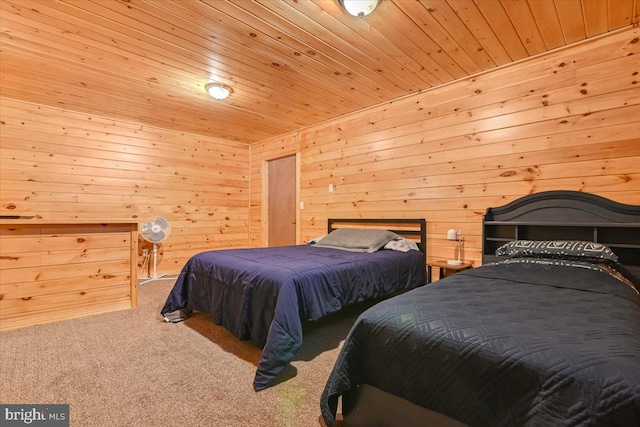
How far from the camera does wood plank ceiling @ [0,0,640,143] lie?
7.00 feet

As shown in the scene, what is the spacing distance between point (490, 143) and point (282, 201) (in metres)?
3.42

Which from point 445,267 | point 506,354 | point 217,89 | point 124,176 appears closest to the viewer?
point 506,354

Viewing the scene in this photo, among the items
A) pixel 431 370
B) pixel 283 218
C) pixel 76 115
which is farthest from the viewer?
pixel 283 218

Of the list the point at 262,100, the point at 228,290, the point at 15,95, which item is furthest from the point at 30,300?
the point at 262,100

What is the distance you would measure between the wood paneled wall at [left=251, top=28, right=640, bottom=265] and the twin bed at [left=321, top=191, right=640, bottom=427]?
38.7 inches

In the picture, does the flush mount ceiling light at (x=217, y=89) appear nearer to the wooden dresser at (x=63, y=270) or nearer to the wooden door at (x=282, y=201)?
the wooden dresser at (x=63, y=270)

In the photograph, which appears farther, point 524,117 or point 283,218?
point 283,218

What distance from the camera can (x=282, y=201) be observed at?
18.0 ft

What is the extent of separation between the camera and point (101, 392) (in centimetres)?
178

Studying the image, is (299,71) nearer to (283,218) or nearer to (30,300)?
(283,218)

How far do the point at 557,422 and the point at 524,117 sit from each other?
2.72 metres

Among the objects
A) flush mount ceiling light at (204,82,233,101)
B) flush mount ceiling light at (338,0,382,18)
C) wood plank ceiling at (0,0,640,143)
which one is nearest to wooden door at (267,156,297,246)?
wood plank ceiling at (0,0,640,143)

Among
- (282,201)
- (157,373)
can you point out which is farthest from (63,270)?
(282,201)

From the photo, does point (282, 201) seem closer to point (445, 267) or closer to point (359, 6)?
point (445, 267)
